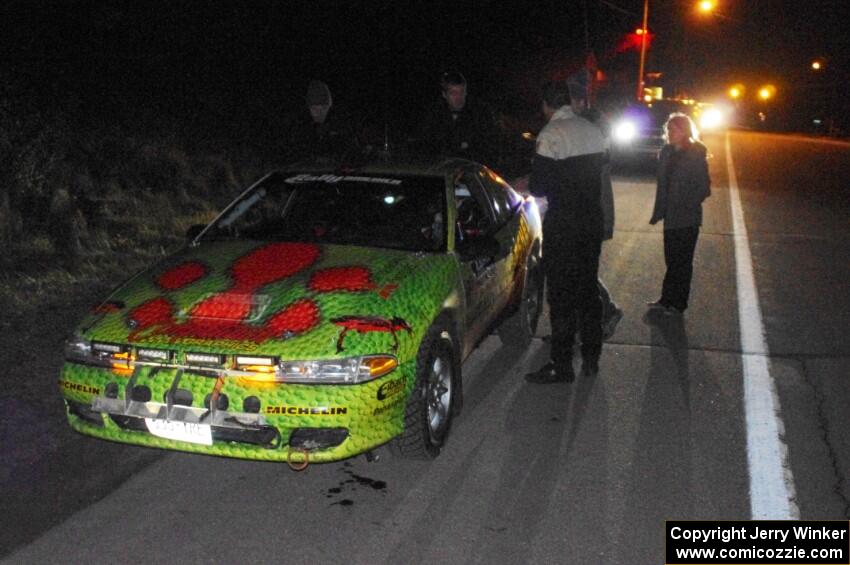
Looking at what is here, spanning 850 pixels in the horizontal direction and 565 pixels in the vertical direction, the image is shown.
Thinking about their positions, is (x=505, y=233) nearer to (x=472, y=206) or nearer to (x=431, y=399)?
(x=472, y=206)

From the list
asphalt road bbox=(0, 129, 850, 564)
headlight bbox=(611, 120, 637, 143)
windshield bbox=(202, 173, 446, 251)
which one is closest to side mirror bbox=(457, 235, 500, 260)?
windshield bbox=(202, 173, 446, 251)

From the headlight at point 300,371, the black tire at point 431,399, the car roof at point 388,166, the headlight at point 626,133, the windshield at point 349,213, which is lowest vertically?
the headlight at point 626,133

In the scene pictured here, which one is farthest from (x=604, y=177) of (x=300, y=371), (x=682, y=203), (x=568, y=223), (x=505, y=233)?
(x=300, y=371)

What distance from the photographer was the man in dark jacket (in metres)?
6.18

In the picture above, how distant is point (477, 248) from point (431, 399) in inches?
39.4

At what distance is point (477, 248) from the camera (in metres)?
5.56

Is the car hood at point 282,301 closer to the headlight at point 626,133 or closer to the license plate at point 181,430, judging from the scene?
the license plate at point 181,430

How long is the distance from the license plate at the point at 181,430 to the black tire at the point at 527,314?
326 cm

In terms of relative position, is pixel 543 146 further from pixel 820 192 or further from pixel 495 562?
pixel 820 192

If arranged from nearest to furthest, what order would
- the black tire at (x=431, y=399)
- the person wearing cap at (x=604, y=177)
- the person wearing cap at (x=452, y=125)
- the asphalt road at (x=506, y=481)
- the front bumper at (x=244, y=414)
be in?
the asphalt road at (x=506, y=481)
the front bumper at (x=244, y=414)
the black tire at (x=431, y=399)
the person wearing cap at (x=604, y=177)
the person wearing cap at (x=452, y=125)

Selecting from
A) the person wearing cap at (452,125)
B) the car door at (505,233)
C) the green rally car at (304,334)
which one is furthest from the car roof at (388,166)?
the person wearing cap at (452,125)

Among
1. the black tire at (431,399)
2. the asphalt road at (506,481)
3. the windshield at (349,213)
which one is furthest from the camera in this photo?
the windshield at (349,213)

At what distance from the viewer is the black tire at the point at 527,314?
7.34m

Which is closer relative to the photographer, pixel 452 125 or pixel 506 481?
pixel 506 481
